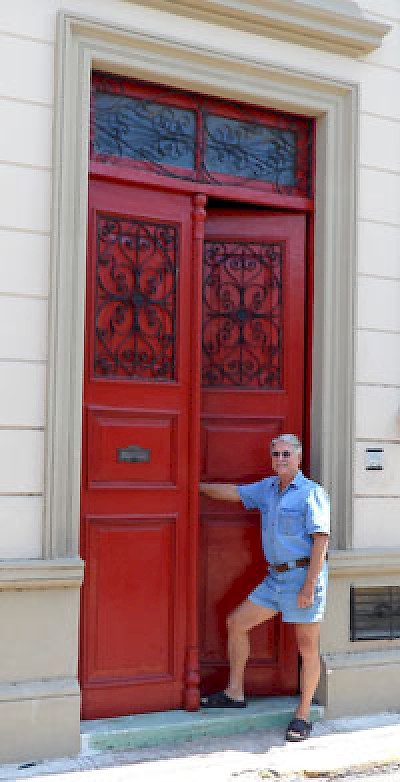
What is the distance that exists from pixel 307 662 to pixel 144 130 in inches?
115

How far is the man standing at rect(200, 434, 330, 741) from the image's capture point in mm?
4504

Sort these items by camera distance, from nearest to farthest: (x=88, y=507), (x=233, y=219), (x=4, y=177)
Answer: (x=4, y=177) → (x=88, y=507) → (x=233, y=219)

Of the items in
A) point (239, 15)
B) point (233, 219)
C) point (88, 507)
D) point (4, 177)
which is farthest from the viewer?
point (233, 219)

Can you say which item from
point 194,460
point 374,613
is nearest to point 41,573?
point 194,460

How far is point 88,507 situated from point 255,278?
1629 millimetres

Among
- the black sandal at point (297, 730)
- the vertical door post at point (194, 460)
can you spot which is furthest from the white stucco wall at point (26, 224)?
the black sandal at point (297, 730)

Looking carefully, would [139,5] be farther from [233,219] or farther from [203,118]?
[233,219]

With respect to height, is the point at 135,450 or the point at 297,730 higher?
the point at 135,450

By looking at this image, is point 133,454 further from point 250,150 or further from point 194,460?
point 250,150

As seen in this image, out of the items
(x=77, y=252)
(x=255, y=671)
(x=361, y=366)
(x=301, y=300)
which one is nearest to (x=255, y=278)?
(x=301, y=300)

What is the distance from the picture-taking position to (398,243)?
5.26m

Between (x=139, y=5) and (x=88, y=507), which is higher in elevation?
(x=139, y=5)

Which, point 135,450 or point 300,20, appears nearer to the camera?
point 135,450

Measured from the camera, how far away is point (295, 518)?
4559mm
